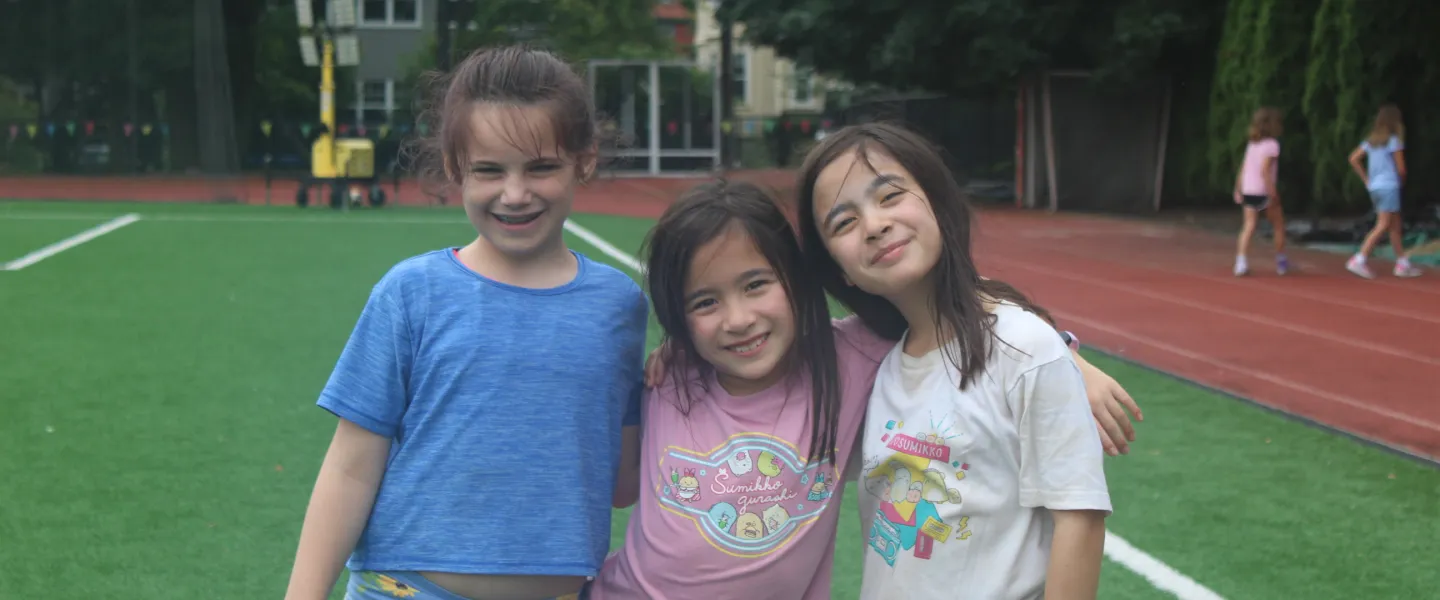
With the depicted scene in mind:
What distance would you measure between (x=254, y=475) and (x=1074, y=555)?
4.31 meters

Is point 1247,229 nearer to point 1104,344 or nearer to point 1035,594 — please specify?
point 1104,344

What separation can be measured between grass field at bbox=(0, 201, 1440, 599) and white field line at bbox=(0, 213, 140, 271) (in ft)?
7.98

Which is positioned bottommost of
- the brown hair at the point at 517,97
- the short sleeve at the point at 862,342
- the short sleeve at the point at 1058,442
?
the short sleeve at the point at 1058,442

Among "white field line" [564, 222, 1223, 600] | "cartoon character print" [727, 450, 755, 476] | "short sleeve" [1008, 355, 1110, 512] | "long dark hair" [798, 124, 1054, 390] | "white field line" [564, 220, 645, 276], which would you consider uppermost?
"long dark hair" [798, 124, 1054, 390]

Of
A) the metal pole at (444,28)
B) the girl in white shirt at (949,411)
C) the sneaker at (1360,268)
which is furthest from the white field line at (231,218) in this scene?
the girl in white shirt at (949,411)

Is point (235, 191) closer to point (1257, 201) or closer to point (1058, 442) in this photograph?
point (1257, 201)

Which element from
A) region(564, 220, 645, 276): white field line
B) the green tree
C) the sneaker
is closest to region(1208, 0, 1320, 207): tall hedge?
the green tree

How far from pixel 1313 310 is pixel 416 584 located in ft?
32.6

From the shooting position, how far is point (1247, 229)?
13156 mm

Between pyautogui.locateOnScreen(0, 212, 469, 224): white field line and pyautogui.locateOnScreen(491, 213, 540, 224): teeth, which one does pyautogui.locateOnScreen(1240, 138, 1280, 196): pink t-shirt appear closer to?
pyautogui.locateOnScreen(0, 212, 469, 224): white field line

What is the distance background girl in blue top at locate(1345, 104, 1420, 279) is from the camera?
42.4ft

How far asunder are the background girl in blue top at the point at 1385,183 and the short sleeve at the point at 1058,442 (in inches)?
468

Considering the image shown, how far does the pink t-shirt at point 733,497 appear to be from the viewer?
2.24m

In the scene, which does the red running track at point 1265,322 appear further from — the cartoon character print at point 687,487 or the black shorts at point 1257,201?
the cartoon character print at point 687,487
